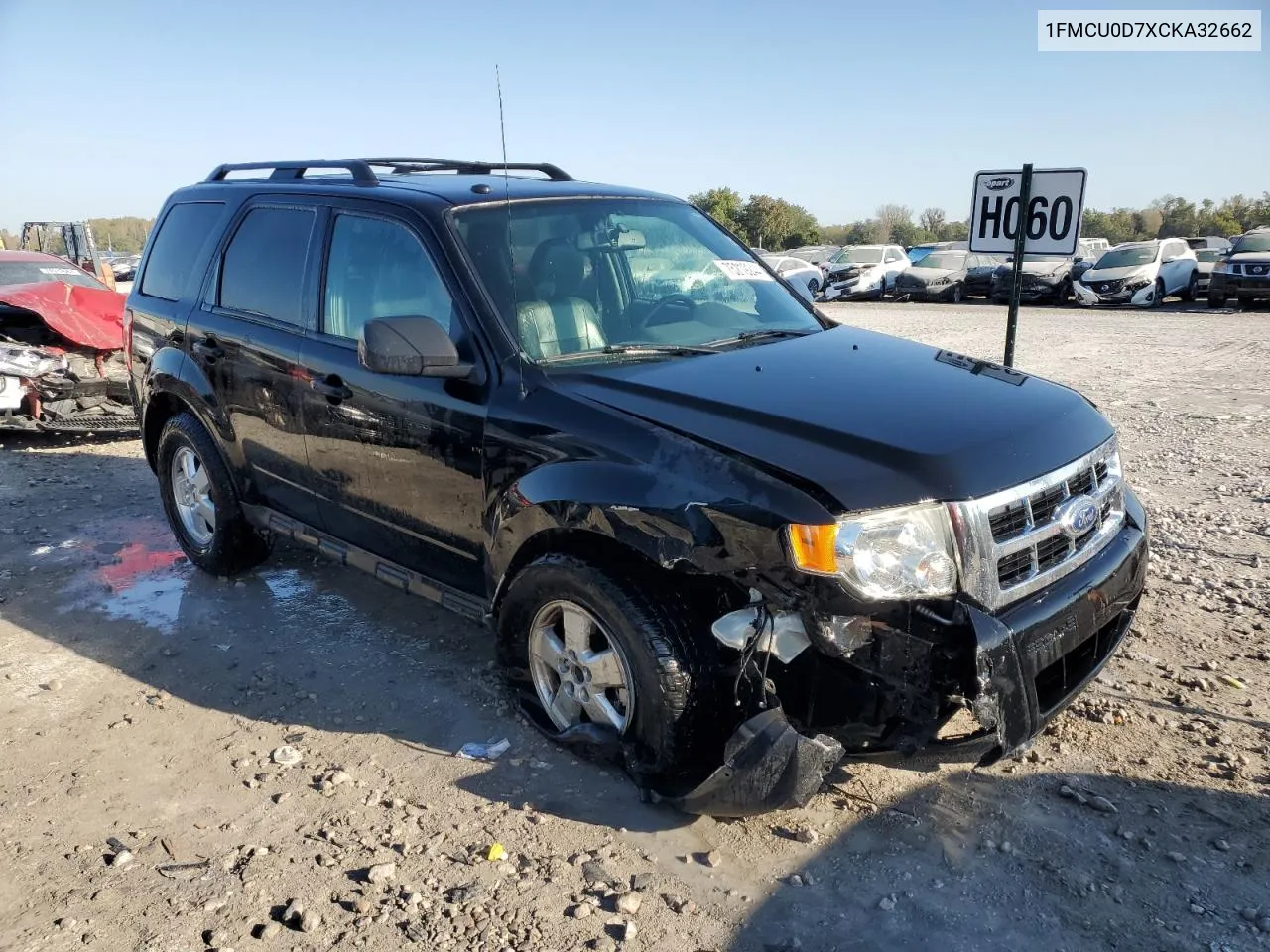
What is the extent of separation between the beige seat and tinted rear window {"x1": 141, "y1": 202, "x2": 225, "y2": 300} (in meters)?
2.22

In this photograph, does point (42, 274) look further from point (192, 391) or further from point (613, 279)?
point (613, 279)

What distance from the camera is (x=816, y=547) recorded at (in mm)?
2586

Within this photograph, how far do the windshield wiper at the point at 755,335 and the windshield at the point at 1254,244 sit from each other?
21.5 m

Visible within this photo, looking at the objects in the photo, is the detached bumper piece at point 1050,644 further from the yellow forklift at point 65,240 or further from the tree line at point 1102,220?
the tree line at point 1102,220

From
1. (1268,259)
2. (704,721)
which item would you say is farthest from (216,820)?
(1268,259)

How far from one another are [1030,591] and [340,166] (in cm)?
348

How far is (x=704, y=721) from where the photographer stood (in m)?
2.99

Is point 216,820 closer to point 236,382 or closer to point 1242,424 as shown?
point 236,382

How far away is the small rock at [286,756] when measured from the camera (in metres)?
3.54

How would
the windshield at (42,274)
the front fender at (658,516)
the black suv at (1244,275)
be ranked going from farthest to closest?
the black suv at (1244,275) → the windshield at (42,274) → the front fender at (658,516)

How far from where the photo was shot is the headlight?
2582mm

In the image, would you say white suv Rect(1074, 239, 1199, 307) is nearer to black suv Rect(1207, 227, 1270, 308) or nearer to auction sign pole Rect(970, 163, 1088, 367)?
black suv Rect(1207, 227, 1270, 308)

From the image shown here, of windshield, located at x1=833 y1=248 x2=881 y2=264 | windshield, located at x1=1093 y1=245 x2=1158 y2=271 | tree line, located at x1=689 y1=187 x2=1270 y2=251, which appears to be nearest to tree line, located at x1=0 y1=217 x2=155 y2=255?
tree line, located at x1=689 y1=187 x2=1270 y2=251

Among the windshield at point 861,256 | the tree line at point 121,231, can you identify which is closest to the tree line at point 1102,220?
the windshield at point 861,256
